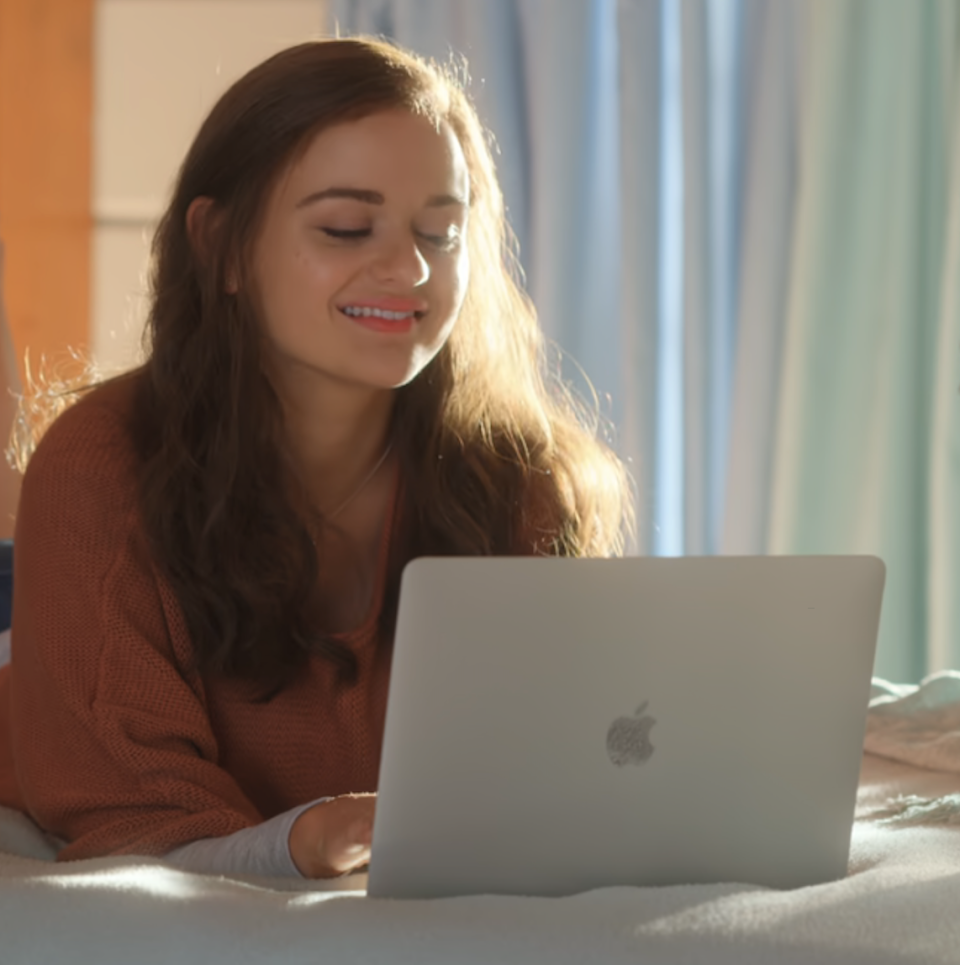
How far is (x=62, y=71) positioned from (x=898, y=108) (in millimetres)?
1745

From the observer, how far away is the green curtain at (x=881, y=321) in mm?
2494

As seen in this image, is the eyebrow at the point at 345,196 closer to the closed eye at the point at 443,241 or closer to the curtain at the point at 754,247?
the closed eye at the point at 443,241

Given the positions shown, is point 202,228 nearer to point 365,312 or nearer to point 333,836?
point 365,312

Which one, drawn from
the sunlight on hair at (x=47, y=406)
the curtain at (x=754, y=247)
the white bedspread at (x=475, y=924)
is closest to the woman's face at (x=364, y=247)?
the sunlight on hair at (x=47, y=406)

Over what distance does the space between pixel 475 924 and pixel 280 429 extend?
75 centimetres

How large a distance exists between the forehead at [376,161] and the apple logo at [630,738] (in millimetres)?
658

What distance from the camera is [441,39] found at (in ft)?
9.37

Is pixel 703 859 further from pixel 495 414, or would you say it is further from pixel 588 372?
pixel 588 372

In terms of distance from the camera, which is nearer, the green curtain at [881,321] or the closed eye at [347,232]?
the closed eye at [347,232]

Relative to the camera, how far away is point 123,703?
4.17 ft

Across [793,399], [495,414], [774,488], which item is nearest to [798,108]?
[793,399]

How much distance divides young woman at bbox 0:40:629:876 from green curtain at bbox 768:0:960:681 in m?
1.05

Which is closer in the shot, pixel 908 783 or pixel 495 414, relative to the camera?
pixel 908 783

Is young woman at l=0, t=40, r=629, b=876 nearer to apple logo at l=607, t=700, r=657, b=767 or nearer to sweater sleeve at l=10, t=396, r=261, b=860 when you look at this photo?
sweater sleeve at l=10, t=396, r=261, b=860
